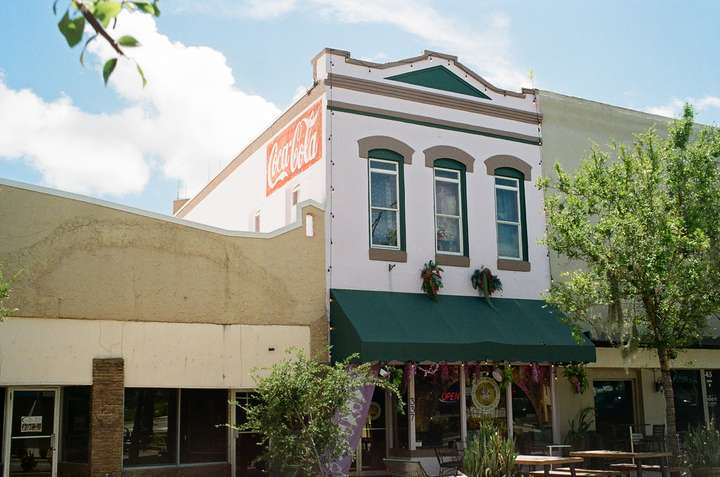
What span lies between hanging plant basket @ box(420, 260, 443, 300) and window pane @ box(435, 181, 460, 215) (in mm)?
1477

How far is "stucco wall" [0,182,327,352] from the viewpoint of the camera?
48.3 ft

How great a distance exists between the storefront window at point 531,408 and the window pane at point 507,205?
3.47 meters

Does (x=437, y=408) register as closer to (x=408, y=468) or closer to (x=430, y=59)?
(x=408, y=468)

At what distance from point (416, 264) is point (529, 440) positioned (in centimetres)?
466

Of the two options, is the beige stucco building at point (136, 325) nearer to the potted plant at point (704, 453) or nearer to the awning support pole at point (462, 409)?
the awning support pole at point (462, 409)

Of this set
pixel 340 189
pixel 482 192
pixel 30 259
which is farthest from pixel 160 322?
pixel 482 192

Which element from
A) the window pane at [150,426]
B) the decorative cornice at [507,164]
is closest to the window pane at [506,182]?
the decorative cornice at [507,164]

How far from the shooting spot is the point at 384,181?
1847 centimetres

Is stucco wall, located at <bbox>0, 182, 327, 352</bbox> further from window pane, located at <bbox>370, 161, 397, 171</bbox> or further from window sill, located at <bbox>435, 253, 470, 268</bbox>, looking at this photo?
window sill, located at <bbox>435, 253, 470, 268</bbox>

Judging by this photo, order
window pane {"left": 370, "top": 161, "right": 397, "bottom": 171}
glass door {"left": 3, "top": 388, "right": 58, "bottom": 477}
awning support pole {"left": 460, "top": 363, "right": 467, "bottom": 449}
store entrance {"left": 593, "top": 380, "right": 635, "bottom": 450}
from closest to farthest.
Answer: glass door {"left": 3, "top": 388, "right": 58, "bottom": 477}, awning support pole {"left": 460, "top": 363, "right": 467, "bottom": 449}, window pane {"left": 370, "top": 161, "right": 397, "bottom": 171}, store entrance {"left": 593, "top": 380, "right": 635, "bottom": 450}

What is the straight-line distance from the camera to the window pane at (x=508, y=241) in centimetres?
1969

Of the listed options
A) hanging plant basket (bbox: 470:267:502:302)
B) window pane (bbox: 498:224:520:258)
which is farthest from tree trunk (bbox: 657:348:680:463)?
window pane (bbox: 498:224:520:258)

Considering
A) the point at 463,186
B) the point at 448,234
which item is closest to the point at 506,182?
the point at 463,186

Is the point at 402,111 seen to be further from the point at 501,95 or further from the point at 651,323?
the point at 651,323
